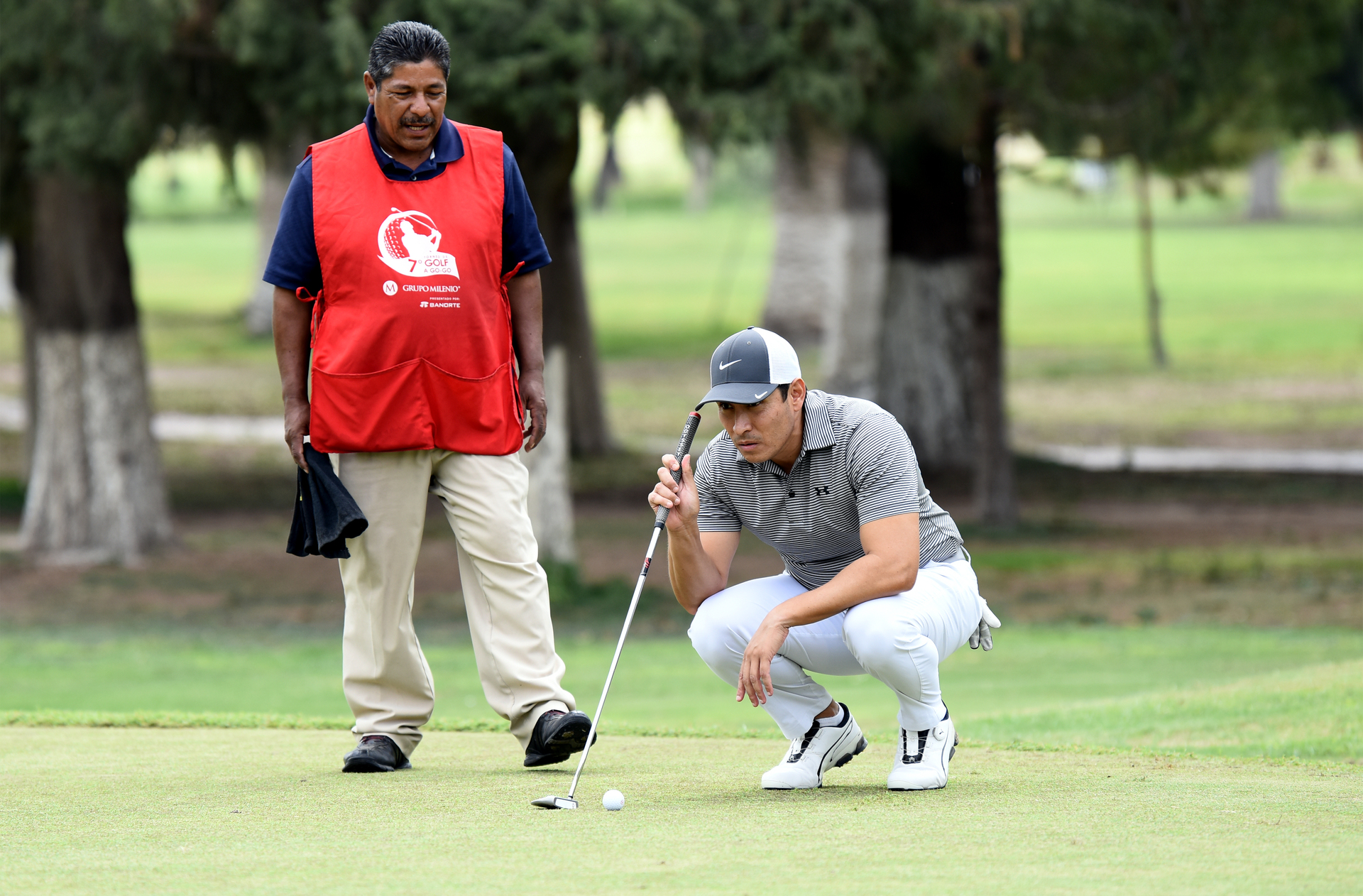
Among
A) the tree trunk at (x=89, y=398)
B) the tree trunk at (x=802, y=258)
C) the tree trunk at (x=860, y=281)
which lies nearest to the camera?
the tree trunk at (x=89, y=398)

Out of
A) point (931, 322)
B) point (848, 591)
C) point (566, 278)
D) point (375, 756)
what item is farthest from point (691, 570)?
point (931, 322)

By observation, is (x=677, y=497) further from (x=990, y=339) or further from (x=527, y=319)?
(x=990, y=339)

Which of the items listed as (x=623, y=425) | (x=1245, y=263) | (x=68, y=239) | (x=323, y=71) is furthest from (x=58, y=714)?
(x=1245, y=263)

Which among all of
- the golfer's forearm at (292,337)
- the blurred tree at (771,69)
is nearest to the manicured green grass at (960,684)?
the golfer's forearm at (292,337)

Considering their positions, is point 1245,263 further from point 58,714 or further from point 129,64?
point 58,714

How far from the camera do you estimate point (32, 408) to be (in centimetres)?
1870

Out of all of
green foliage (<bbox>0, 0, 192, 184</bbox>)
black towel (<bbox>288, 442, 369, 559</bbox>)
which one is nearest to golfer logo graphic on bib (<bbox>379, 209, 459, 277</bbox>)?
black towel (<bbox>288, 442, 369, 559</bbox>)

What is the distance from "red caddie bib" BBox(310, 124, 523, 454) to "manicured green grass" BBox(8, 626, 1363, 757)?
176 cm

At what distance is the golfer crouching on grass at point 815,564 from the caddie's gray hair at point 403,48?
1282 mm

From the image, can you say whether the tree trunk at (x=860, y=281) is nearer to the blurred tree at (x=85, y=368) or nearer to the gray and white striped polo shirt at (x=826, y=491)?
the blurred tree at (x=85, y=368)

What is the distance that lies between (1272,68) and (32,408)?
39.1ft

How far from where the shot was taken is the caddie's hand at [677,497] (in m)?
5.07

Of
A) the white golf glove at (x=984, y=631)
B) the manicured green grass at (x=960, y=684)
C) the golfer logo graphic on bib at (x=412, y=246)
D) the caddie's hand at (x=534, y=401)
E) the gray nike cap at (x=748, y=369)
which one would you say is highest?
the golfer logo graphic on bib at (x=412, y=246)

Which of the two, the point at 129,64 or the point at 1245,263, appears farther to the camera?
the point at 1245,263
